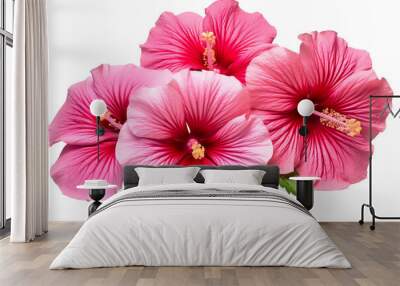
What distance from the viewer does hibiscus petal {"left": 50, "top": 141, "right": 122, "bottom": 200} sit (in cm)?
641

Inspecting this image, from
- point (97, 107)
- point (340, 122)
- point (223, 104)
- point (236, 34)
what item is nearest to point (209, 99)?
point (223, 104)

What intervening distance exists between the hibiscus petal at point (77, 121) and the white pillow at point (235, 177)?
50.7 inches

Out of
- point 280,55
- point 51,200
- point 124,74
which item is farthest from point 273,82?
point 51,200

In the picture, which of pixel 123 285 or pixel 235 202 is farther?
pixel 235 202

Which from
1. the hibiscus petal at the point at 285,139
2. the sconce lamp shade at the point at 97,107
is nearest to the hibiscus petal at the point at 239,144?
the hibiscus petal at the point at 285,139

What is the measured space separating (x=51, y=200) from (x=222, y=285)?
3.51 metres

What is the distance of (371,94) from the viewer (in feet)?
21.1

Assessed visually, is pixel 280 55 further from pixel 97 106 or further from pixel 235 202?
pixel 235 202

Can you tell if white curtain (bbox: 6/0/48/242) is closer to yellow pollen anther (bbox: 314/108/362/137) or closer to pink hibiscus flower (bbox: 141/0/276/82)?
pink hibiscus flower (bbox: 141/0/276/82)

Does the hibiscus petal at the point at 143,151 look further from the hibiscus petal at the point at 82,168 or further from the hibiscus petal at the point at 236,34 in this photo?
the hibiscus petal at the point at 236,34

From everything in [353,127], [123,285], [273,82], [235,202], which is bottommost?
[123,285]

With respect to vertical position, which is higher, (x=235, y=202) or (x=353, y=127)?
(x=353, y=127)

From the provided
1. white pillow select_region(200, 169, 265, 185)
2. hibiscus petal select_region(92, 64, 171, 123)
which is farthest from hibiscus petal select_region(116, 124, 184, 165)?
white pillow select_region(200, 169, 265, 185)

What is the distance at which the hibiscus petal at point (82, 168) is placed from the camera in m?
6.41
